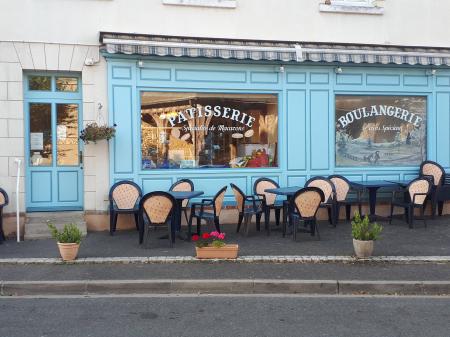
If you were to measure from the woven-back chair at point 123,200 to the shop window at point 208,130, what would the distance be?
628mm

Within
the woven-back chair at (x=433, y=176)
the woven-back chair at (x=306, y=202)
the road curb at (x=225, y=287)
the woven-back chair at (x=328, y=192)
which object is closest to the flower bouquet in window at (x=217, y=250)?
the road curb at (x=225, y=287)

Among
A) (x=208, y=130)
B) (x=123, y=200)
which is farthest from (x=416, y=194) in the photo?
(x=123, y=200)

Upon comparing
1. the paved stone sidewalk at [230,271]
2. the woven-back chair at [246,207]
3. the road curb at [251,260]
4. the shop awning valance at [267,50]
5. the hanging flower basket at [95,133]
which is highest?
the shop awning valance at [267,50]

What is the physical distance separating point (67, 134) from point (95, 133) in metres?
1.11

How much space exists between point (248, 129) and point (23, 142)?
181 inches

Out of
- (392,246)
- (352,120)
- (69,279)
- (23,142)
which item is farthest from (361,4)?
(69,279)

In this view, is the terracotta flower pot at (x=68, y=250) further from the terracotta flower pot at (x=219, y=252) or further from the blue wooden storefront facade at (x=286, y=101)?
the blue wooden storefront facade at (x=286, y=101)

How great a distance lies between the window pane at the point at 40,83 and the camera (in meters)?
10.5

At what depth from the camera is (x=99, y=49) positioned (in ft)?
34.2

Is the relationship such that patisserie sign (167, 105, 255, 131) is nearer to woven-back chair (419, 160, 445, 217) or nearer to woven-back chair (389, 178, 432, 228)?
woven-back chair (389, 178, 432, 228)

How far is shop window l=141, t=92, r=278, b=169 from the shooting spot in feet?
36.1

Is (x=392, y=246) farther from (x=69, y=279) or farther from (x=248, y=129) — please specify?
(x=69, y=279)

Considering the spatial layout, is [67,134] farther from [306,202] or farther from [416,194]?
[416,194]
